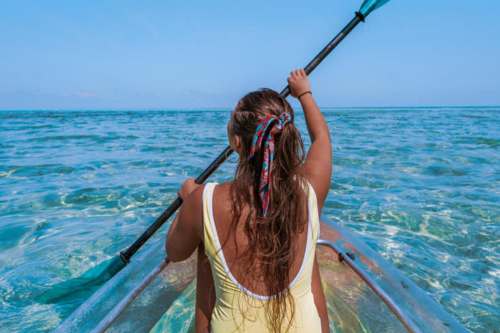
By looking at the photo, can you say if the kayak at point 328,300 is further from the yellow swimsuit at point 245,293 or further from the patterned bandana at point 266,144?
the patterned bandana at point 266,144

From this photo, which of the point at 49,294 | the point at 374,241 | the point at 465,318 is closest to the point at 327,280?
the point at 465,318

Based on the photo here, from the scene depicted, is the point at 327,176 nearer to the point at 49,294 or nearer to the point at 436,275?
the point at 436,275

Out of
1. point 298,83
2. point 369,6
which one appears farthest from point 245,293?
point 369,6

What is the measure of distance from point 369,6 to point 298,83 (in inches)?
30.4

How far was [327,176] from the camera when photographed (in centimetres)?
145

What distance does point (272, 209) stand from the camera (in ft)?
4.18

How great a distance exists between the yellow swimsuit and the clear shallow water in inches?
96.5

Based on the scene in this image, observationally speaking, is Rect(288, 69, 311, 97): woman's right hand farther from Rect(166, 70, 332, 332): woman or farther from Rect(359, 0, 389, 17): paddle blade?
Rect(359, 0, 389, 17): paddle blade

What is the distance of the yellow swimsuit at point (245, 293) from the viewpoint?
1.28 meters

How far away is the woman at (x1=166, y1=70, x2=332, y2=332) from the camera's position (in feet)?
4.14

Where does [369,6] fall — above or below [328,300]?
above

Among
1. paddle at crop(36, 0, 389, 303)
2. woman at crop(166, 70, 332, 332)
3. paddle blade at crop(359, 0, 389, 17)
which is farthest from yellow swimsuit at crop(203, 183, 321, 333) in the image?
paddle blade at crop(359, 0, 389, 17)

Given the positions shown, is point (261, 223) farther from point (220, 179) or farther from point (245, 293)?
point (220, 179)

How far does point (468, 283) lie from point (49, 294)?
13.4ft
